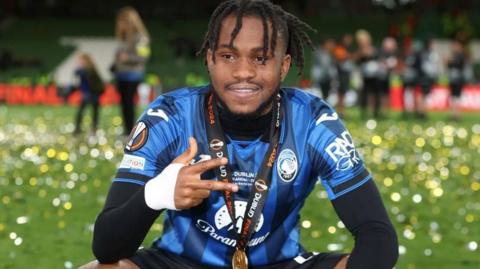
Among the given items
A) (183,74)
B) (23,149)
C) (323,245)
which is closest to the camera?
(323,245)

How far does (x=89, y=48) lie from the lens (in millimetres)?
37250

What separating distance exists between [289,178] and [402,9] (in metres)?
40.5

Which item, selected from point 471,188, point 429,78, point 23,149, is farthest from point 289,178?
point 429,78

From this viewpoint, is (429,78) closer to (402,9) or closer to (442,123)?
(442,123)

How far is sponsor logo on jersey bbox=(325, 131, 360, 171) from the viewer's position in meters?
3.71

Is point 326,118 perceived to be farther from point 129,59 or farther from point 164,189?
point 129,59

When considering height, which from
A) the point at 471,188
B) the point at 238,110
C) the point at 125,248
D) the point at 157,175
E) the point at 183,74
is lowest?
the point at 183,74

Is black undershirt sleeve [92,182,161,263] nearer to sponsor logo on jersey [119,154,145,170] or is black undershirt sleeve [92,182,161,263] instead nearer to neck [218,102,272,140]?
sponsor logo on jersey [119,154,145,170]

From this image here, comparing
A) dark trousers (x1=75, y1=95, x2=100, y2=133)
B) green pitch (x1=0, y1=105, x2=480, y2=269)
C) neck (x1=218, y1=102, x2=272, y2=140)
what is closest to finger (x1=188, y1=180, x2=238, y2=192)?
neck (x1=218, y1=102, x2=272, y2=140)

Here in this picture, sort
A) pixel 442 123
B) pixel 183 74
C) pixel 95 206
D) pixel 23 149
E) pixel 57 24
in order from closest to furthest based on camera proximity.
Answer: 1. pixel 95 206
2. pixel 23 149
3. pixel 442 123
4. pixel 183 74
5. pixel 57 24

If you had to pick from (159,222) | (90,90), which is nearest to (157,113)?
(159,222)

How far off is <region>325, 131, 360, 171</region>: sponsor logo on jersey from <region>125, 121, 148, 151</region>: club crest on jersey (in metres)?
0.72

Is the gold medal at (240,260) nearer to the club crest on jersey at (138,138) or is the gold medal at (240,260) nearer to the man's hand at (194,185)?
the man's hand at (194,185)

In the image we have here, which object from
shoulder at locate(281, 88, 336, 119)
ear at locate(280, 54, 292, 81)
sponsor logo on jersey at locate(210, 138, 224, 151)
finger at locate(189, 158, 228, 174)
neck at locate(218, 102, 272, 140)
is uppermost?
ear at locate(280, 54, 292, 81)
